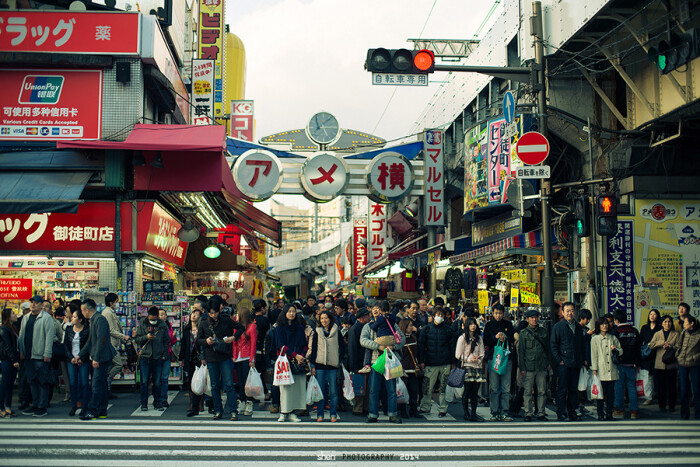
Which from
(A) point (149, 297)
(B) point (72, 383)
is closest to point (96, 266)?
(A) point (149, 297)

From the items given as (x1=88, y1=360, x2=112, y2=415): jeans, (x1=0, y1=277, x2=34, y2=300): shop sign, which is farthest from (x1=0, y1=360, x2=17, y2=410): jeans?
(x1=0, y1=277, x2=34, y2=300): shop sign

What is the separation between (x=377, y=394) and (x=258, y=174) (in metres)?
10.9

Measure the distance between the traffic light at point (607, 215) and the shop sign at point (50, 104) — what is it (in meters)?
12.2

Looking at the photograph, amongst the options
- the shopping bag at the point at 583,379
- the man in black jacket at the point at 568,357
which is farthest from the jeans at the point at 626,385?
the man in black jacket at the point at 568,357

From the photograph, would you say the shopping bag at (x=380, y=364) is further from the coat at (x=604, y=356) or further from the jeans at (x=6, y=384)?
the jeans at (x=6, y=384)

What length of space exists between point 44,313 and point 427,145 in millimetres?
14410

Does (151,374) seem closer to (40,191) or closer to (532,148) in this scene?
(40,191)

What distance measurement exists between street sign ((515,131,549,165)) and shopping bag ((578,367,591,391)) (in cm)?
409

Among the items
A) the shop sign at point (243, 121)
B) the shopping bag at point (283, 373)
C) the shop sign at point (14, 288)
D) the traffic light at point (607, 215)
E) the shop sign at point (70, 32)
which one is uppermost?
the shop sign at point (243, 121)

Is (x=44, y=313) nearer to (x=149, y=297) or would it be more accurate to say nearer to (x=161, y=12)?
(x=149, y=297)

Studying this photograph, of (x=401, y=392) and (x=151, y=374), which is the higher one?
(x=151, y=374)

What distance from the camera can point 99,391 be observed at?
11.4 meters

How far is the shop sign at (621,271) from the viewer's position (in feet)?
54.8

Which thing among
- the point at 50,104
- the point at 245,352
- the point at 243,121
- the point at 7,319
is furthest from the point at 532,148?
the point at 243,121
